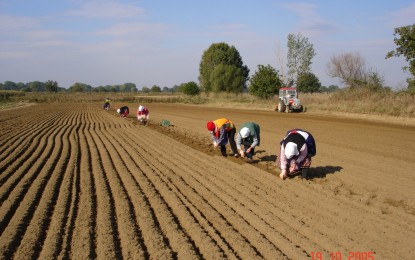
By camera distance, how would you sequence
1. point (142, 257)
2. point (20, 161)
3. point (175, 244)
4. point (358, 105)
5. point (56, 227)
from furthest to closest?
point (358, 105), point (20, 161), point (56, 227), point (175, 244), point (142, 257)

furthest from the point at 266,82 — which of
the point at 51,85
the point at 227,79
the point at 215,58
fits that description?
the point at 51,85

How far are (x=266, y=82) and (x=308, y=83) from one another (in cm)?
1956

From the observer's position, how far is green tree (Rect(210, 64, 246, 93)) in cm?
6050

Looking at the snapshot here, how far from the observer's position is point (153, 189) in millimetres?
7000

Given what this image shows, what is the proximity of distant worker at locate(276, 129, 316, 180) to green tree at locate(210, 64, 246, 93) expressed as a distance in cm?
5348

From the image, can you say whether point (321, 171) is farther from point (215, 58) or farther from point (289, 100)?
point (215, 58)

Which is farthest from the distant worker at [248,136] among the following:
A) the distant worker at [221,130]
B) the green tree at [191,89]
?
the green tree at [191,89]

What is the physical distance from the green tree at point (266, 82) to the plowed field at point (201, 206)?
26.4 metres

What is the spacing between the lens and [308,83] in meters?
54.5

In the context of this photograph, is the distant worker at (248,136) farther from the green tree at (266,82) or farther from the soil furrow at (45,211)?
the green tree at (266,82)

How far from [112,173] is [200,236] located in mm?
4121

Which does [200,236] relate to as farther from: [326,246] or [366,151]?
[366,151]

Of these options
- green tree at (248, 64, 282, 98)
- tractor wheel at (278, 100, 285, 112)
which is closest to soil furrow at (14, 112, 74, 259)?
tractor wheel at (278, 100, 285, 112)


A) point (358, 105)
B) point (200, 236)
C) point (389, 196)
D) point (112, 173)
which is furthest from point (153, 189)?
point (358, 105)
